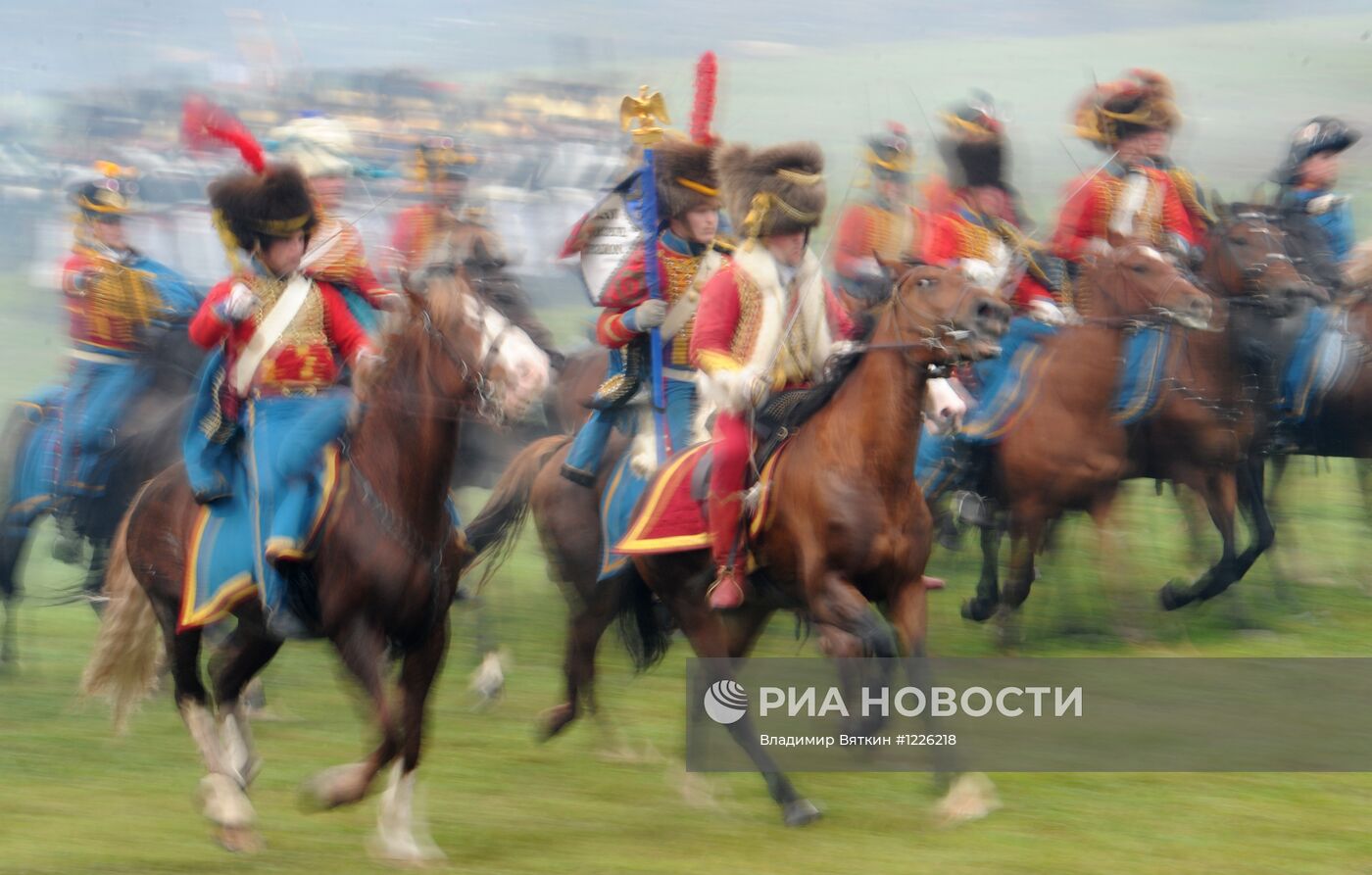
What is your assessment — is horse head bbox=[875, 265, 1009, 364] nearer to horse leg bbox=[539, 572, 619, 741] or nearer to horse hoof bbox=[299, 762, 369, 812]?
horse leg bbox=[539, 572, 619, 741]

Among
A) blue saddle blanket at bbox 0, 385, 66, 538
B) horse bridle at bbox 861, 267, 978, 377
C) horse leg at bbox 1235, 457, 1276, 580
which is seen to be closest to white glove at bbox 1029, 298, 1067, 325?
horse leg at bbox 1235, 457, 1276, 580

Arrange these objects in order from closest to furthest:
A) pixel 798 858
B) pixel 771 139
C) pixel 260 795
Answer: pixel 798 858 → pixel 260 795 → pixel 771 139

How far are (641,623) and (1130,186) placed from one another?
4.27 metres

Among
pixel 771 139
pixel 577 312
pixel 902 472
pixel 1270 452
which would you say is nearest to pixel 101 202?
pixel 902 472

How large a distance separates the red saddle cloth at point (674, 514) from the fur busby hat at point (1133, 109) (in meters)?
4.33

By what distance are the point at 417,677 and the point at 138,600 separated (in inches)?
60.2

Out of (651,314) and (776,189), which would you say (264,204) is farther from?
(776,189)

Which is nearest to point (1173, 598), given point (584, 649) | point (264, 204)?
point (584, 649)

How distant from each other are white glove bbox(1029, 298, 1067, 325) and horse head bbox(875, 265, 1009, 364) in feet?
9.64

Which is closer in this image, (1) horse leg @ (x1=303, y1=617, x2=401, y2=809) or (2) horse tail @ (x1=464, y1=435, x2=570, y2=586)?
(1) horse leg @ (x1=303, y1=617, x2=401, y2=809)

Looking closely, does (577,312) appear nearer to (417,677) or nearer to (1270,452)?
(1270,452)

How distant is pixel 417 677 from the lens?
6.71m

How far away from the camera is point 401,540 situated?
654 centimetres

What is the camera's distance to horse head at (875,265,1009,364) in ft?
22.2
